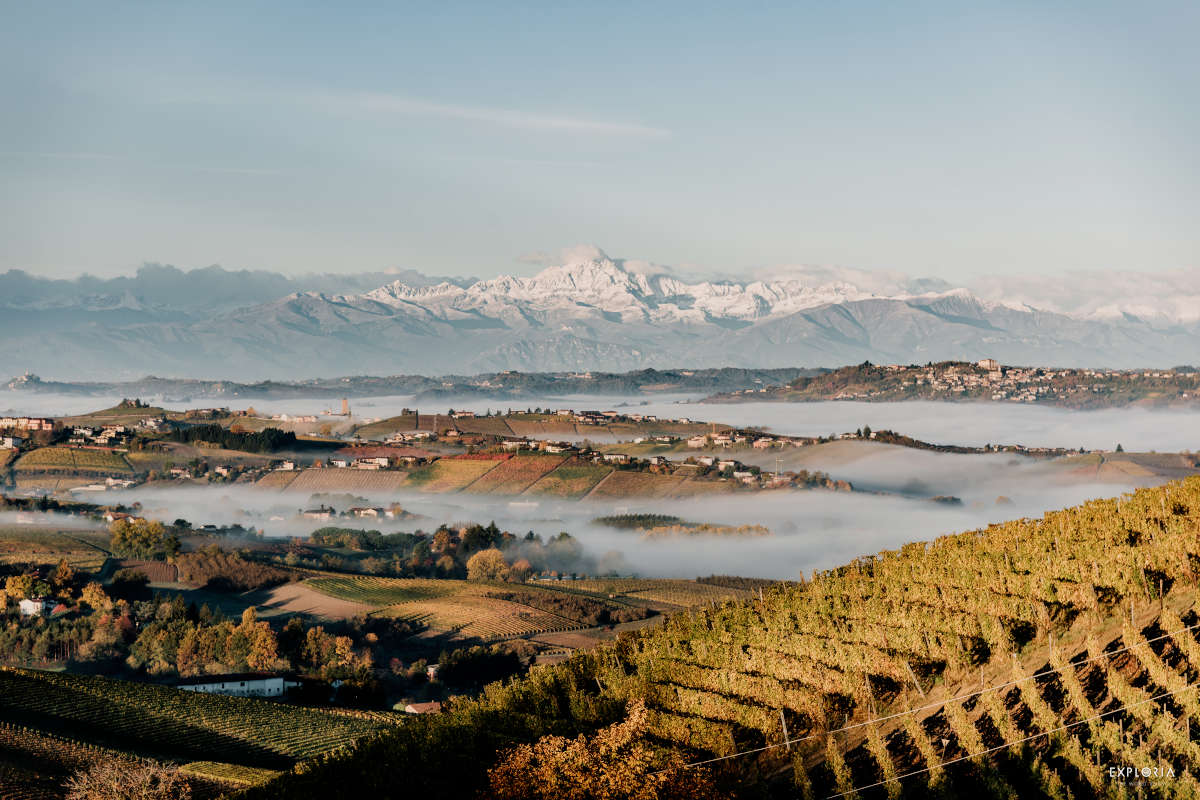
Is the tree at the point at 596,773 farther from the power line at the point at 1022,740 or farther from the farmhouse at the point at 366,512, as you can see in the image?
the farmhouse at the point at 366,512

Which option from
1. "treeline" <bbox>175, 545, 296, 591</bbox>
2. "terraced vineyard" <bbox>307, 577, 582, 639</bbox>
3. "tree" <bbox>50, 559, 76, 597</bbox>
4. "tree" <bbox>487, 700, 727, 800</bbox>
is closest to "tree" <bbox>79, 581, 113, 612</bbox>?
"tree" <bbox>50, 559, 76, 597</bbox>

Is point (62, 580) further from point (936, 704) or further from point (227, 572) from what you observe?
point (936, 704)

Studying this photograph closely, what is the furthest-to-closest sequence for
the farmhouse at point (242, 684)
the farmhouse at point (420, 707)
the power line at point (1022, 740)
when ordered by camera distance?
the farmhouse at point (242, 684) → the farmhouse at point (420, 707) → the power line at point (1022, 740)

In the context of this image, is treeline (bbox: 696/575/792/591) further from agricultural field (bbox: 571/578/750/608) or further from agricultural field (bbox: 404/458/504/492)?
agricultural field (bbox: 404/458/504/492)

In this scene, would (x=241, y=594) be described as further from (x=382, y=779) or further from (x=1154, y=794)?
(x=1154, y=794)

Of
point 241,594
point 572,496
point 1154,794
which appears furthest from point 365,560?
point 1154,794

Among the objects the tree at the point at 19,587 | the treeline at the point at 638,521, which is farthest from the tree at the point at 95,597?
the treeline at the point at 638,521
